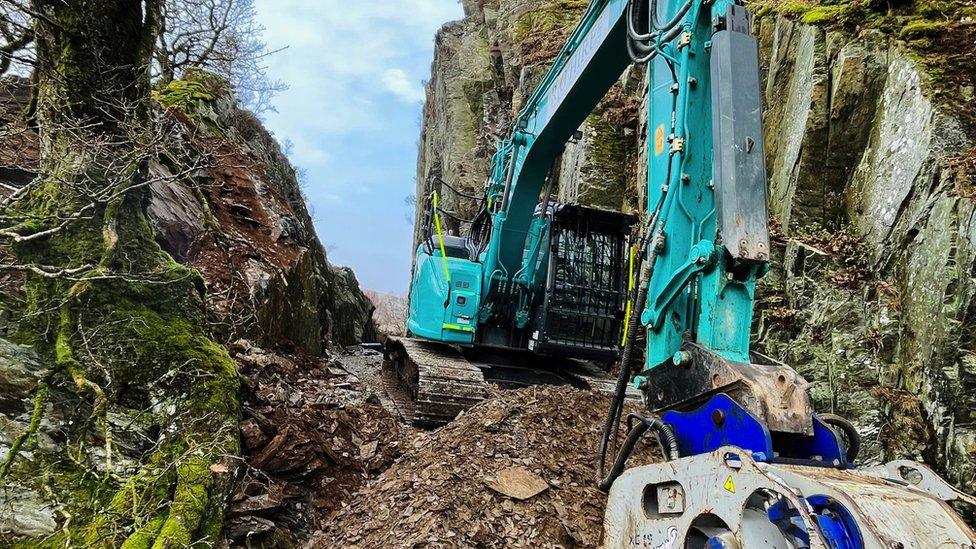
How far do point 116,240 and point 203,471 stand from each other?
69.0 inches

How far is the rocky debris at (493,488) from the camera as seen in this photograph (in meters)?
3.43

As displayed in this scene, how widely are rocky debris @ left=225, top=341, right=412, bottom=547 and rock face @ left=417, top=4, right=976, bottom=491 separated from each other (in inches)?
164

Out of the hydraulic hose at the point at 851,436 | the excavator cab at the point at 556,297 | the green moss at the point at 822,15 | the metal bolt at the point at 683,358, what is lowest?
the hydraulic hose at the point at 851,436

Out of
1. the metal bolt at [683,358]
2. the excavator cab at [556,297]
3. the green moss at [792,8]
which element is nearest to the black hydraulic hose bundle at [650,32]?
the metal bolt at [683,358]

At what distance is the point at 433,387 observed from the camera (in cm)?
623

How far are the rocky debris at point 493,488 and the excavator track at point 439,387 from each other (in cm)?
112

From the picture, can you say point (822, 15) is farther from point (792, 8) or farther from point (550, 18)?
point (550, 18)

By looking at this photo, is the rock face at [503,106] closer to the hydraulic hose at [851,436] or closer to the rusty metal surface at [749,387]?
the rusty metal surface at [749,387]

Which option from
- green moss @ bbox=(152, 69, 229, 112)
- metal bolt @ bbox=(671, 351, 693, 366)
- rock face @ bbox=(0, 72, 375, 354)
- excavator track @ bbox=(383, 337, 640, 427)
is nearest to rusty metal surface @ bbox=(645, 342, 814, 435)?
metal bolt @ bbox=(671, 351, 693, 366)

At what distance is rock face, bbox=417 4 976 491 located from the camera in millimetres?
4582

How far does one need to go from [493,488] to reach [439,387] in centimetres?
256

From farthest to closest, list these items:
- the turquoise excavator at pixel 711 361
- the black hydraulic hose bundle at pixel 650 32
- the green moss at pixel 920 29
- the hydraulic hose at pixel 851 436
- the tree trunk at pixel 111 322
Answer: the green moss at pixel 920 29, the black hydraulic hose bundle at pixel 650 32, the tree trunk at pixel 111 322, the hydraulic hose at pixel 851 436, the turquoise excavator at pixel 711 361

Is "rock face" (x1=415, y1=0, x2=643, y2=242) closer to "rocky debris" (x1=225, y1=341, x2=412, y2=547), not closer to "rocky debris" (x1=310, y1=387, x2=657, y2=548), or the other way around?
"rocky debris" (x1=225, y1=341, x2=412, y2=547)

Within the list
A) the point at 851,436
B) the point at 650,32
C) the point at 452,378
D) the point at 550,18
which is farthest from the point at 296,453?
the point at 550,18
